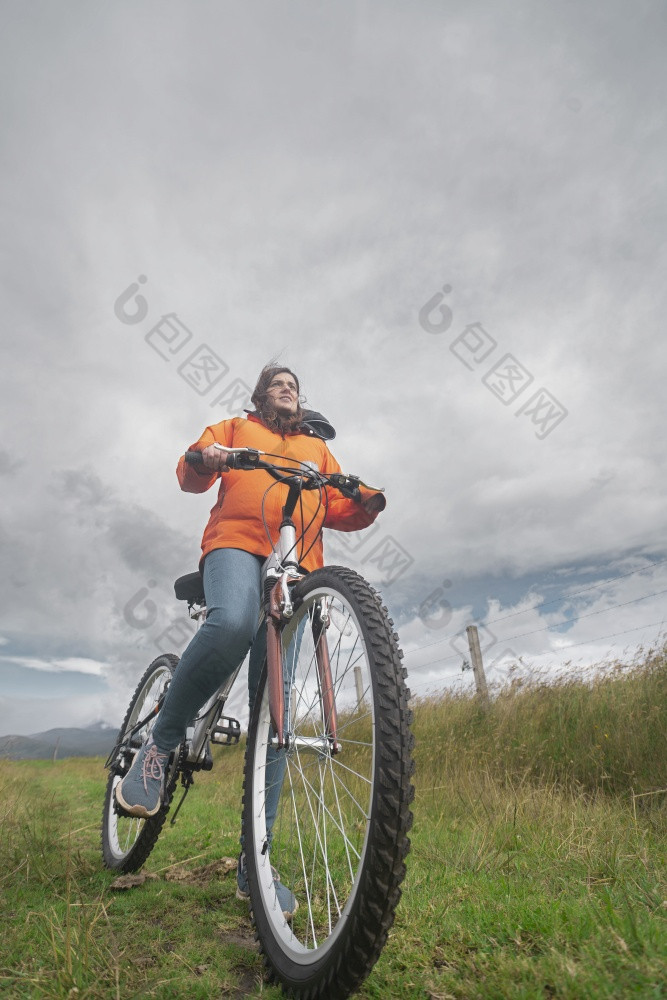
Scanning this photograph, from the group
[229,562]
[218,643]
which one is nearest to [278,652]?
[218,643]

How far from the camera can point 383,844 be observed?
1.31 m

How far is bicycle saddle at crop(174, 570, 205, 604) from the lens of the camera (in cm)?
289

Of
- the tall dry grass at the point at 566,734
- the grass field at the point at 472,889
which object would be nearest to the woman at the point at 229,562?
the grass field at the point at 472,889

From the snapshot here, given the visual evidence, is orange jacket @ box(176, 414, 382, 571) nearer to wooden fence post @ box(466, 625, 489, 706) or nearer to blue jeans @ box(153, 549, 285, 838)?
blue jeans @ box(153, 549, 285, 838)

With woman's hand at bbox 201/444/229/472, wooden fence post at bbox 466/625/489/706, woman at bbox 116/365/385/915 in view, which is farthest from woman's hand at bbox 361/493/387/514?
wooden fence post at bbox 466/625/489/706

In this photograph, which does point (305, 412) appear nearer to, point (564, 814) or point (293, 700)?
point (293, 700)

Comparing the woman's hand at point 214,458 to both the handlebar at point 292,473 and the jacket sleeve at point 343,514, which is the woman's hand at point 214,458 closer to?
the handlebar at point 292,473

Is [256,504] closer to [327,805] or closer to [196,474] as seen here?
[196,474]

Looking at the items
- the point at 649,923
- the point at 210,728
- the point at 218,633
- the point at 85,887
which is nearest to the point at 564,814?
the point at 649,923

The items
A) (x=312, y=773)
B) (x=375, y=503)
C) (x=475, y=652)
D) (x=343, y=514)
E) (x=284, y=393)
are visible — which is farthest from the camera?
(x=475, y=652)

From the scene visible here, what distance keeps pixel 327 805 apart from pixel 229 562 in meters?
1.00

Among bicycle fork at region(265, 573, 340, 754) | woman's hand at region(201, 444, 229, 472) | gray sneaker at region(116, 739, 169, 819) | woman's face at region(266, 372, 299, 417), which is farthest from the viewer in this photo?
woman's face at region(266, 372, 299, 417)

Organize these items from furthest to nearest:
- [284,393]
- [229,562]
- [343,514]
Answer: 1. [284,393]
2. [343,514]
3. [229,562]

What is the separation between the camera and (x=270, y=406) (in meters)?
3.08
